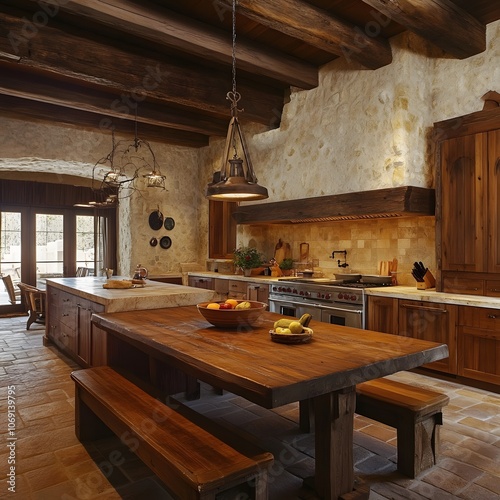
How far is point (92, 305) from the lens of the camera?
163 inches

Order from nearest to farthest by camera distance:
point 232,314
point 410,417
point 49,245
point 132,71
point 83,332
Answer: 1. point 410,417
2. point 232,314
3. point 83,332
4. point 132,71
5. point 49,245

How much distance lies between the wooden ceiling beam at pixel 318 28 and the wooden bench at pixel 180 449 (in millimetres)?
3234

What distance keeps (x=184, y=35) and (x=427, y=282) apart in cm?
362

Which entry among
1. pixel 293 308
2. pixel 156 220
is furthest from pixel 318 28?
pixel 156 220

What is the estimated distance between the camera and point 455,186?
14.3 ft

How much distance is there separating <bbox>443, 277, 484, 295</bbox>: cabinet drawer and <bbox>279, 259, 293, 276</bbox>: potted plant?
2538 mm

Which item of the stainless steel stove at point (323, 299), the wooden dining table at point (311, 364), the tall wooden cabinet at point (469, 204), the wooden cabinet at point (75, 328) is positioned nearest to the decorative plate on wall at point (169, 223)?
the wooden cabinet at point (75, 328)

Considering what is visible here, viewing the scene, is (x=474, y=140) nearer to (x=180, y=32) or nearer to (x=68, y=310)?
(x=180, y=32)

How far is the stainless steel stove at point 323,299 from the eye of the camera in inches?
188

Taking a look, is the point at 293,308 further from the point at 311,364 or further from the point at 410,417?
the point at 311,364

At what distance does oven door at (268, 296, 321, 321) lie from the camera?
206 inches

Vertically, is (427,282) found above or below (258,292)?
above

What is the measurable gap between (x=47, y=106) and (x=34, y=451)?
5.17 metres

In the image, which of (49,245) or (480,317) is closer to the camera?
(480,317)
